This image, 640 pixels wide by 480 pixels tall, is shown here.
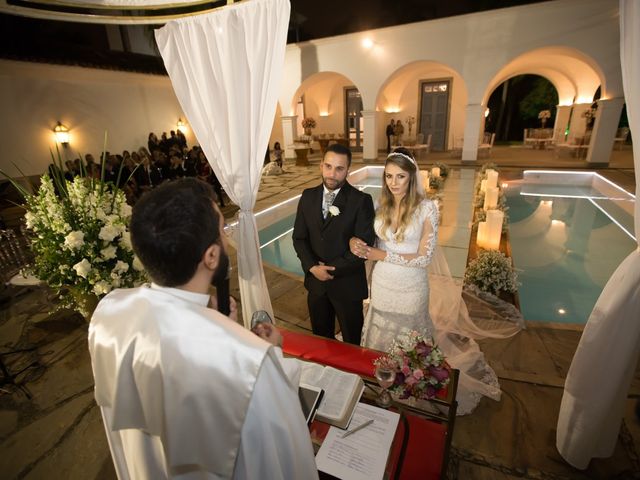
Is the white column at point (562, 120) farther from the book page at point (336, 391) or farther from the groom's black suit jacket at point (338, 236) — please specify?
the book page at point (336, 391)

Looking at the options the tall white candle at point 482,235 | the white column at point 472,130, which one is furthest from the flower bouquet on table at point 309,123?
the tall white candle at point 482,235

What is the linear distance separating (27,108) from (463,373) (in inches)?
552

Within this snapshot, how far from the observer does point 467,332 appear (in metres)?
3.47

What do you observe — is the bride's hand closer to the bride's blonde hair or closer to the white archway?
the bride's blonde hair

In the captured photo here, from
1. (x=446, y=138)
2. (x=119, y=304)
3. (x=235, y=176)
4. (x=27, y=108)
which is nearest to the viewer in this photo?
(x=119, y=304)

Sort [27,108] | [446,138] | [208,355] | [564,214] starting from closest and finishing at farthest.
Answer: [208,355] < [564,214] < [27,108] < [446,138]

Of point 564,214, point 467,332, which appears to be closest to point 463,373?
point 467,332

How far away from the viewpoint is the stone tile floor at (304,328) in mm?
2162

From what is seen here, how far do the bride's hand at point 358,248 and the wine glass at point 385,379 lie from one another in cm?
92

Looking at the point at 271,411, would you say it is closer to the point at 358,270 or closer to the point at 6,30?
the point at 358,270

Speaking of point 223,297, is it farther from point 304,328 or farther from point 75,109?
point 75,109

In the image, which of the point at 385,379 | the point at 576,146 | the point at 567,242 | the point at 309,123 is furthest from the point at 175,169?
the point at 576,146

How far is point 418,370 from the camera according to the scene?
5.80 feet

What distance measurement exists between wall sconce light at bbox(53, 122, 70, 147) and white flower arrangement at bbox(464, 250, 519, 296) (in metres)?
13.4
